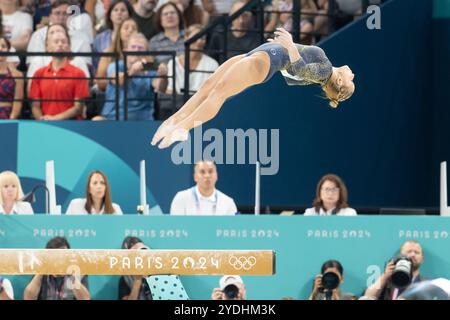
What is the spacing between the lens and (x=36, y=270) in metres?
10.4

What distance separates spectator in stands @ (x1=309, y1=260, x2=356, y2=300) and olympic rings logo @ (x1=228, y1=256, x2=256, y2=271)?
44 cm

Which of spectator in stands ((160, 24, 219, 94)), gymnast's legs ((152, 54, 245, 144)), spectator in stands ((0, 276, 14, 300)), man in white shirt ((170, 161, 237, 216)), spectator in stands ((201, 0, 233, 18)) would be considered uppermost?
spectator in stands ((201, 0, 233, 18))

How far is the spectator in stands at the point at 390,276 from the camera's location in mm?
10477

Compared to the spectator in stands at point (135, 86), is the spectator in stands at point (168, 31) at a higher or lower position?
higher

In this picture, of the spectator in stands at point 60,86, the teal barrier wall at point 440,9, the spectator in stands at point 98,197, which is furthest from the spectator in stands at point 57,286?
the teal barrier wall at point 440,9

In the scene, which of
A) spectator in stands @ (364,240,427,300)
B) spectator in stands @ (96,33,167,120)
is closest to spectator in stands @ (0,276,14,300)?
spectator in stands @ (96,33,167,120)

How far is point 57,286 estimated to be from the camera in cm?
1076

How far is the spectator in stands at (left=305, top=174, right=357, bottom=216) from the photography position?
11031 mm

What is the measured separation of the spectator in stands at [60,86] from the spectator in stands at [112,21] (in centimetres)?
33

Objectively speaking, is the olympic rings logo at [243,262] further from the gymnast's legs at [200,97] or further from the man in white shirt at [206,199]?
the gymnast's legs at [200,97]

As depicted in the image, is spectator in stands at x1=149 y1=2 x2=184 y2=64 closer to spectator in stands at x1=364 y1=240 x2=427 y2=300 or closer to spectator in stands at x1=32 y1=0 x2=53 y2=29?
spectator in stands at x1=32 y1=0 x2=53 y2=29

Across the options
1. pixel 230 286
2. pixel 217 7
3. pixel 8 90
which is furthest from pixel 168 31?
pixel 230 286

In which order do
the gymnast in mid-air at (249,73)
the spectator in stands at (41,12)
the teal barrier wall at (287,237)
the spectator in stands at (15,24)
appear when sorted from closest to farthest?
the gymnast in mid-air at (249,73) < the teal barrier wall at (287,237) < the spectator in stands at (15,24) < the spectator in stands at (41,12)
